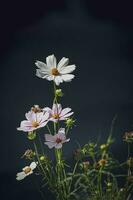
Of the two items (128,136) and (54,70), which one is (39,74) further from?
(128,136)

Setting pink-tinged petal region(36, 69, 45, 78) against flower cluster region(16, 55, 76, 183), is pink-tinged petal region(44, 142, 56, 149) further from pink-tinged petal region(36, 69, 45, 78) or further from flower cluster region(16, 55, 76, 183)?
pink-tinged petal region(36, 69, 45, 78)

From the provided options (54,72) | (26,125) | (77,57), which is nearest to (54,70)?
(54,72)

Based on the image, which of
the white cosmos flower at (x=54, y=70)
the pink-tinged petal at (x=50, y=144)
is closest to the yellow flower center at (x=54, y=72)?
the white cosmos flower at (x=54, y=70)

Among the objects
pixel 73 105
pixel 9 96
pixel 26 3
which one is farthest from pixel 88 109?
pixel 26 3

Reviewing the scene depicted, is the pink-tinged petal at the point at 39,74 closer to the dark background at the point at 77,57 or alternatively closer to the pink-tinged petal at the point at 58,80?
the pink-tinged petal at the point at 58,80

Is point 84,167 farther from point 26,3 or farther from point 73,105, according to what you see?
point 26,3

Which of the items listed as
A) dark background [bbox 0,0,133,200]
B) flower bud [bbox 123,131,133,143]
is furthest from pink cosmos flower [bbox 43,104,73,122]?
dark background [bbox 0,0,133,200]

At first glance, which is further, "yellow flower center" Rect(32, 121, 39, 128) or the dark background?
the dark background

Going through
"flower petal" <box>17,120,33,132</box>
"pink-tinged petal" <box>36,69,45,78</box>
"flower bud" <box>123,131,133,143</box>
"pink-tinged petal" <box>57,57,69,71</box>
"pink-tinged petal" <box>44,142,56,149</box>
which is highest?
"pink-tinged petal" <box>57,57,69,71</box>
